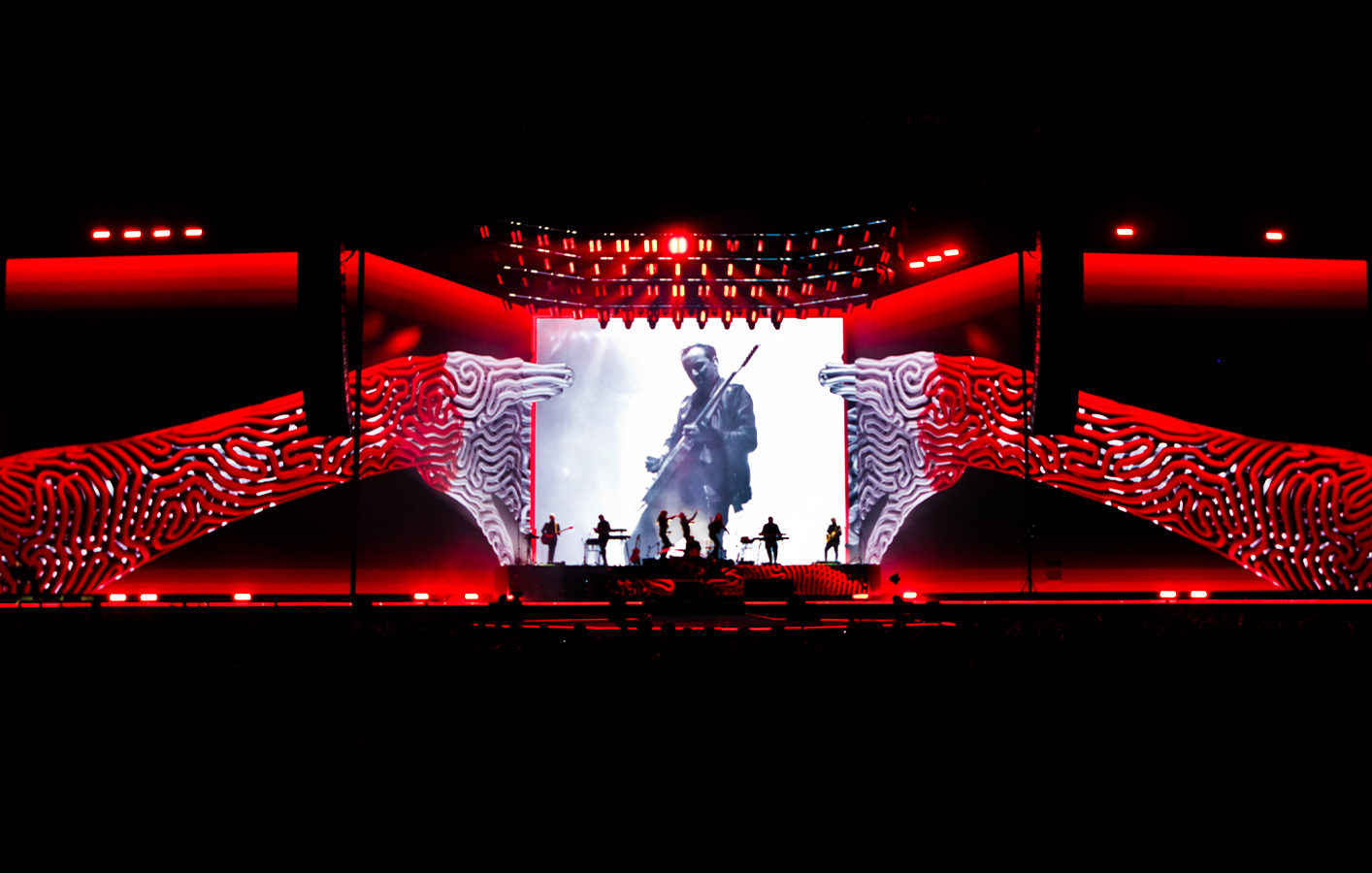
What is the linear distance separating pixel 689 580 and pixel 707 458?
4.20m

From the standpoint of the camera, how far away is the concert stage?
586 inches

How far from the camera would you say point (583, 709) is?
3.63 m

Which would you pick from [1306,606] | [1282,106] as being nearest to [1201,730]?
[1282,106]

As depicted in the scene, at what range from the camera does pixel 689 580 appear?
15.2 meters

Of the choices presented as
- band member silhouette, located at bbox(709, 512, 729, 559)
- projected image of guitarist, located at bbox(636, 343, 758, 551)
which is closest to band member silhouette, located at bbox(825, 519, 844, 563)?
projected image of guitarist, located at bbox(636, 343, 758, 551)

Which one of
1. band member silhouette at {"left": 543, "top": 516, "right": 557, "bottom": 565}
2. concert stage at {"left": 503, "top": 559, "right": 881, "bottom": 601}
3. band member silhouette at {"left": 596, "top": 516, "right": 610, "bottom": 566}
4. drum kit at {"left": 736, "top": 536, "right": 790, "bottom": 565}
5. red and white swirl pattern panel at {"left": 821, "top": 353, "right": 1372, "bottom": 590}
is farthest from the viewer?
drum kit at {"left": 736, "top": 536, "right": 790, "bottom": 565}

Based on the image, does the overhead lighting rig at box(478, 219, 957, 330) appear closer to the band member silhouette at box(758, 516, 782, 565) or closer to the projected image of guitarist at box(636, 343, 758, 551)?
the projected image of guitarist at box(636, 343, 758, 551)

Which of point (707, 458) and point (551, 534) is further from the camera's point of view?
point (707, 458)

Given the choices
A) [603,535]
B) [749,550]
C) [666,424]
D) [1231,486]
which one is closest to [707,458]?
[666,424]

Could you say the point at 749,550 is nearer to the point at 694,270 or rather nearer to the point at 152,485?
the point at 694,270

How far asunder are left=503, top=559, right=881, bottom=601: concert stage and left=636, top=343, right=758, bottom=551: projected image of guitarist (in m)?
2.87

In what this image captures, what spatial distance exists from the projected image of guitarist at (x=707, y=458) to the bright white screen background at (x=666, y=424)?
162mm

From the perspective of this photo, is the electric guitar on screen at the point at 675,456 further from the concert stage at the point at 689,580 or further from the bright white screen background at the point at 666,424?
the concert stage at the point at 689,580

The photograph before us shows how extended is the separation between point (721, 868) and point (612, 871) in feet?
1.00
